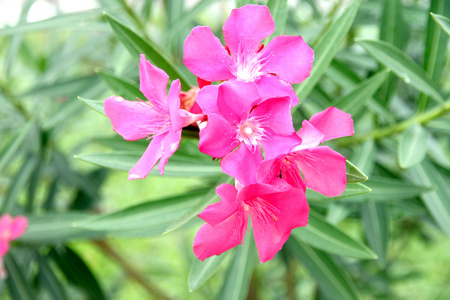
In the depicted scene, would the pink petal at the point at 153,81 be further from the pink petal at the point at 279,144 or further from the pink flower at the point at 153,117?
the pink petal at the point at 279,144

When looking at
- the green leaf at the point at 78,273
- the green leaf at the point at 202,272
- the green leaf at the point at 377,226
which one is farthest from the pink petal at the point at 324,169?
the green leaf at the point at 78,273

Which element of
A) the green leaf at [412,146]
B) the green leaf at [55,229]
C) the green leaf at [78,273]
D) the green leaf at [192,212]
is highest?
the green leaf at [192,212]

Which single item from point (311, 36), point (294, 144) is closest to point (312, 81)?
point (294, 144)

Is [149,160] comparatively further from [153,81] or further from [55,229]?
[55,229]

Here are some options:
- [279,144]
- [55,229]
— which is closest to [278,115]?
[279,144]

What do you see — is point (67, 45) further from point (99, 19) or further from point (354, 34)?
point (354, 34)

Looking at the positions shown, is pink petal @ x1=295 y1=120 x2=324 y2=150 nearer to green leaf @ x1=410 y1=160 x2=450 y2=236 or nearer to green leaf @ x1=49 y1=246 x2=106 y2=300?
green leaf @ x1=410 y1=160 x2=450 y2=236

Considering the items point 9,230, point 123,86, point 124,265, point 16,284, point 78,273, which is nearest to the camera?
point 123,86
